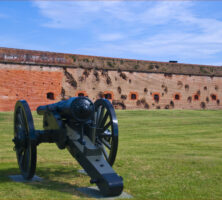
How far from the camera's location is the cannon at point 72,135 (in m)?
4.63

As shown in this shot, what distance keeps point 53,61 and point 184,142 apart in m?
13.8

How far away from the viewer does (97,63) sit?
23.4 m

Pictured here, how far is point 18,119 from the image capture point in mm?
5508

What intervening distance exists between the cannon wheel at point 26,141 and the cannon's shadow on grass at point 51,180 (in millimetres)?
233

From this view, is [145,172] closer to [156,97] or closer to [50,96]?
[50,96]

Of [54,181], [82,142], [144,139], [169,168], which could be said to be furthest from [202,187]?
[144,139]

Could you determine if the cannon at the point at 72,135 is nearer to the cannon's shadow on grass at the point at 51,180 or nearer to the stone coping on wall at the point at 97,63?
the cannon's shadow on grass at the point at 51,180

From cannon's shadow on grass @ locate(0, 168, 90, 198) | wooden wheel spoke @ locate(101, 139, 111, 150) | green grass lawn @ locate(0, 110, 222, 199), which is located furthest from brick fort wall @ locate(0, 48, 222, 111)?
wooden wheel spoke @ locate(101, 139, 111, 150)

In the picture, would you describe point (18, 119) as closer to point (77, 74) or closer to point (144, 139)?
point (144, 139)

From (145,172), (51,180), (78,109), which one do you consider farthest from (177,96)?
(78,109)

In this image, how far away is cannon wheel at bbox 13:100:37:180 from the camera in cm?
468

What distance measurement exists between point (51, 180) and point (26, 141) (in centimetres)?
77

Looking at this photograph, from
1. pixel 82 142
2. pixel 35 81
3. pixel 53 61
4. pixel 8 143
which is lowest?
pixel 8 143

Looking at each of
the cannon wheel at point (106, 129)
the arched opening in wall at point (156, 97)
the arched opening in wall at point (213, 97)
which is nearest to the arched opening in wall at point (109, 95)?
the arched opening in wall at point (156, 97)
